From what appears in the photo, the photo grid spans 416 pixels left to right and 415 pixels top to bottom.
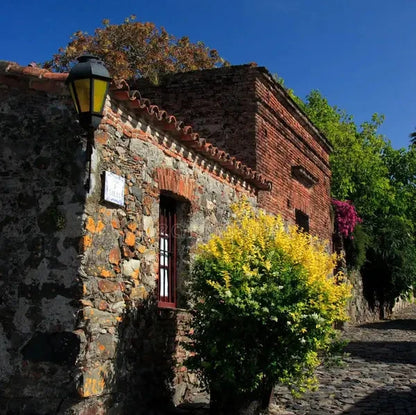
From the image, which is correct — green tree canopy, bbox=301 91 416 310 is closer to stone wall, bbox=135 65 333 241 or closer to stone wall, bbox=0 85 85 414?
stone wall, bbox=135 65 333 241

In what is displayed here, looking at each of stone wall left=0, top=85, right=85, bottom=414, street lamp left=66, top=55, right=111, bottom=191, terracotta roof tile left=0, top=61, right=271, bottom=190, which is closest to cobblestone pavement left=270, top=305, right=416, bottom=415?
stone wall left=0, top=85, right=85, bottom=414

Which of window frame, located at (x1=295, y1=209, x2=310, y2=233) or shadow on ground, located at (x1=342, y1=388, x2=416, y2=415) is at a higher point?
window frame, located at (x1=295, y1=209, x2=310, y2=233)

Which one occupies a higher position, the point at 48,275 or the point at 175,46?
the point at 175,46

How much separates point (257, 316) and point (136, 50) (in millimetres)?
18931

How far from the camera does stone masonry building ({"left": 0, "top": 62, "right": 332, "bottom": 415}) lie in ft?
17.6

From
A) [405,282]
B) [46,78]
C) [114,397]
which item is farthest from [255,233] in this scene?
[405,282]

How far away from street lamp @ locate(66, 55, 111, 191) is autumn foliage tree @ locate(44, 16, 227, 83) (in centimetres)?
1684

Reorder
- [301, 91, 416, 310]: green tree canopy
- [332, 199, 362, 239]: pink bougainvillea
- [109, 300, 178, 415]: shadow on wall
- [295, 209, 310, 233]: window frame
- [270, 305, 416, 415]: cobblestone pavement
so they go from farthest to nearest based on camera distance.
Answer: [301, 91, 416, 310]: green tree canopy, [332, 199, 362, 239]: pink bougainvillea, [295, 209, 310, 233]: window frame, [270, 305, 416, 415]: cobblestone pavement, [109, 300, 178, 415]: shadow on wall

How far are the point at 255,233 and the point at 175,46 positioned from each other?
18289 millimetres

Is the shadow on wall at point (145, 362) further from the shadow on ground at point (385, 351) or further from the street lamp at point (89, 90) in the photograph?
the shadow on ground at point (385, 351)

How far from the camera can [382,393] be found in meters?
7.57

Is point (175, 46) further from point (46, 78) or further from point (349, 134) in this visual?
point (46, 78)

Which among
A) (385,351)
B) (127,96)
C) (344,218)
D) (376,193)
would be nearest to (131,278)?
(127,96)

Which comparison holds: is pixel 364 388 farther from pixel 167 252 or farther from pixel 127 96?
pixel 127 96
